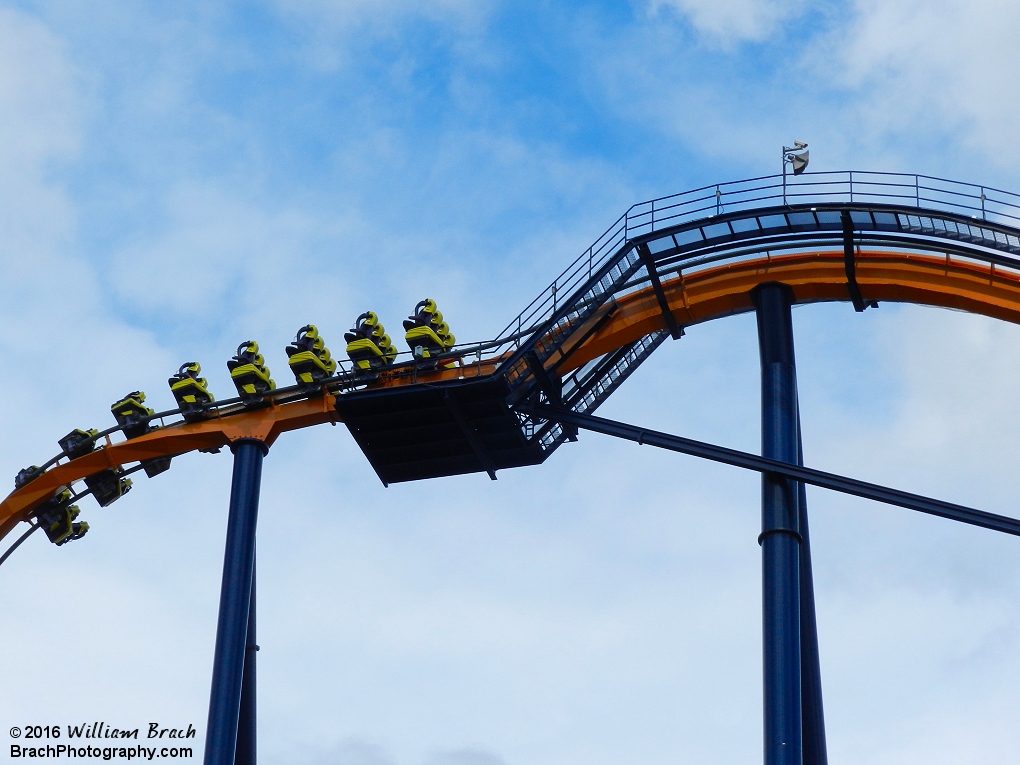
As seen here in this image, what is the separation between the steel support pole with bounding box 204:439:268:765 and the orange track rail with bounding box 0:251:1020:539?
0.66 metres

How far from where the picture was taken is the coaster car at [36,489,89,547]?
3412 cm

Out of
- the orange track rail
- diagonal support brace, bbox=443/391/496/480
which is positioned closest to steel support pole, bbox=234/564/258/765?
the orange track rail

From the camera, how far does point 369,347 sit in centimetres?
2908

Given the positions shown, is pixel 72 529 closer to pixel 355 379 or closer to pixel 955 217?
pixel 355 379

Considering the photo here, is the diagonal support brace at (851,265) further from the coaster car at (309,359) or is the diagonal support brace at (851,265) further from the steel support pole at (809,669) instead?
the coaster car at (309,359)

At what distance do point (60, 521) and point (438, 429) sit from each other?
949 centimetres

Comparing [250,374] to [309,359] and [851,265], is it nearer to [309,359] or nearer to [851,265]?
[309,359]

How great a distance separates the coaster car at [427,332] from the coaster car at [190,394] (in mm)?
4576

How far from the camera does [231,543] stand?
2903cm

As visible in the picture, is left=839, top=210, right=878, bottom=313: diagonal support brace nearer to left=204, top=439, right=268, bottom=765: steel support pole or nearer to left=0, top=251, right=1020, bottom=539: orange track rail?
left=0, top=251, right=1020, bottom=539: orange track rail

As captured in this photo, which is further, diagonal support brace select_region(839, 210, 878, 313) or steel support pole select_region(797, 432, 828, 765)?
diagonal support brace select_region(839, 210, 878, 313)

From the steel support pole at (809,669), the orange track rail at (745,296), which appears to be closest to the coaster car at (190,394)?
the orange track rail at (745,296)

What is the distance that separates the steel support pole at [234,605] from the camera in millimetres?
26953

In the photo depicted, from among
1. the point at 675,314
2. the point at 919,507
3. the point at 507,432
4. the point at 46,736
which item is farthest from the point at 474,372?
the point at 46,736
